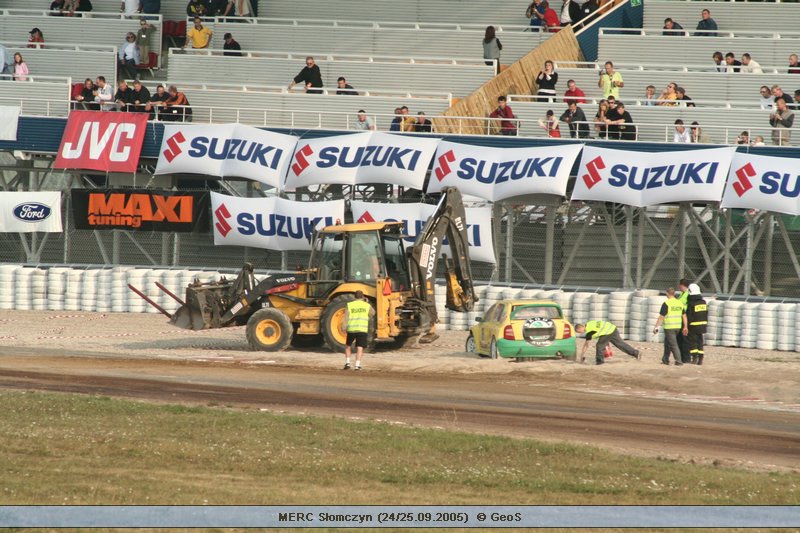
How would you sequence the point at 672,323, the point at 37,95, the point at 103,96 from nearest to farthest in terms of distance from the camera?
the point at 672,323 < the point at 103,96 < the point at 37,95

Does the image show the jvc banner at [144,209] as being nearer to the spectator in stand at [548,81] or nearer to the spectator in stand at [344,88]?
the spectator in stand at [344,88]

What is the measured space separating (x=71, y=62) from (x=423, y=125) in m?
13.5

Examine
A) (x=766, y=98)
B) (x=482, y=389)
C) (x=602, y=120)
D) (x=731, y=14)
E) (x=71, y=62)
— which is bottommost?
(x=482, y=389)

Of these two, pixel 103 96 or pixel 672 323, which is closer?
pixel 672 323

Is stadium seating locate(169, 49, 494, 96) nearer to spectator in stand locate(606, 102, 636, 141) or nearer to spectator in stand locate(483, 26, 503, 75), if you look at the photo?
spectator in stand locate(483, 26, 503, 75)

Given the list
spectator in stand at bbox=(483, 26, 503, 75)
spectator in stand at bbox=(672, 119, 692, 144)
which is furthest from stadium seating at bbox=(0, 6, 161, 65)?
spectator in stand at bbox=(672, 119, 692, 144)

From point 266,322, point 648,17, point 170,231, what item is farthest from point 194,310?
point 648,17

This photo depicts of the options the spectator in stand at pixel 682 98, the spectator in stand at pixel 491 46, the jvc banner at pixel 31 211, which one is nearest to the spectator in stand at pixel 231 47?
the spectator in stand at pixel 491 46

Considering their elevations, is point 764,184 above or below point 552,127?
below

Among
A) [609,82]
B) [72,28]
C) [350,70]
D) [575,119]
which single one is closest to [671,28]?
[609,82]

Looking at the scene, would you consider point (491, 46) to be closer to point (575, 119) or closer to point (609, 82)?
point (609, 82)

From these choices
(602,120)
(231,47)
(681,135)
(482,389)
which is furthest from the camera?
(231,47)

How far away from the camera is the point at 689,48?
122 feet

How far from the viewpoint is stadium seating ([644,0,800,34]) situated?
38.8 meters
